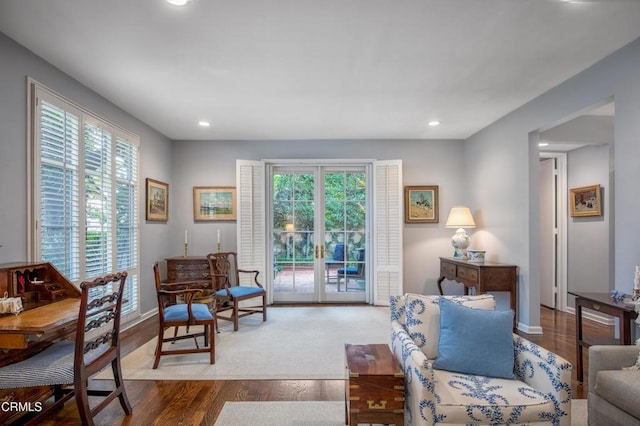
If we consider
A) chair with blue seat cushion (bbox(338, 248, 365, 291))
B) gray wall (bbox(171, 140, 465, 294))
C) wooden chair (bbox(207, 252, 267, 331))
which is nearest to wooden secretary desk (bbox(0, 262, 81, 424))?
wooden chair (bbox(207, 252, 267, 331))

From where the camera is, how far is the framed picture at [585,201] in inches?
179

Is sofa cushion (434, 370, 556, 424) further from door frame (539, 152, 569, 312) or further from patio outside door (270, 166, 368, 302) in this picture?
door frame (539, 152, 569, 312)

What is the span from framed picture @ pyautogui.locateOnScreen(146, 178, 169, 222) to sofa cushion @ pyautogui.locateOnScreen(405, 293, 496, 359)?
3896mm

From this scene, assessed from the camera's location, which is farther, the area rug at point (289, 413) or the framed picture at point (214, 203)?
the framed picture at point (214, 203)

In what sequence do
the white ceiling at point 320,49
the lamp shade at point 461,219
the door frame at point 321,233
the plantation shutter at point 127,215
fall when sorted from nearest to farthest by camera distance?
the white ceiling at point 320,49 → the plantation shutter at point 127,215 → the lamp shade at point 461,219 → the door frame at point 321,233

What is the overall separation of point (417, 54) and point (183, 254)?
4.40 meters

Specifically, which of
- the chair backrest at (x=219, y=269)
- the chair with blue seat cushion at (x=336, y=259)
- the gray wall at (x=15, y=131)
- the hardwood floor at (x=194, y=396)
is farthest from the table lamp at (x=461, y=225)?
the gray wall at (x=15, y=131)

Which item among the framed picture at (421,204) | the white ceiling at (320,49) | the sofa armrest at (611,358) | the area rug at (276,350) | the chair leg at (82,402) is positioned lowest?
the area rug at (276,350)

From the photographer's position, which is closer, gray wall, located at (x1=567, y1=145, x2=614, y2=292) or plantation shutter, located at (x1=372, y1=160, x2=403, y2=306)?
gray wall, located at (x1=567, y1=145, x2=614, y2=292)

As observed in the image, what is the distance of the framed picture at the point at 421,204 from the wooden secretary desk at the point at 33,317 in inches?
176

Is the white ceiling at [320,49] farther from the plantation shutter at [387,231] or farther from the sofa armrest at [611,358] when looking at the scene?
the sofa armrest at [611,358]

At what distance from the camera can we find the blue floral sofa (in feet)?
5.26

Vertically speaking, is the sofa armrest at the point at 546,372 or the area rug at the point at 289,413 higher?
the sofa armrest at the point at 546,372

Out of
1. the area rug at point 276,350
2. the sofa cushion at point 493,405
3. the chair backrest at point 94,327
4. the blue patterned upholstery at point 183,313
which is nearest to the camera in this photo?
the sofa cushion at point 493,405
